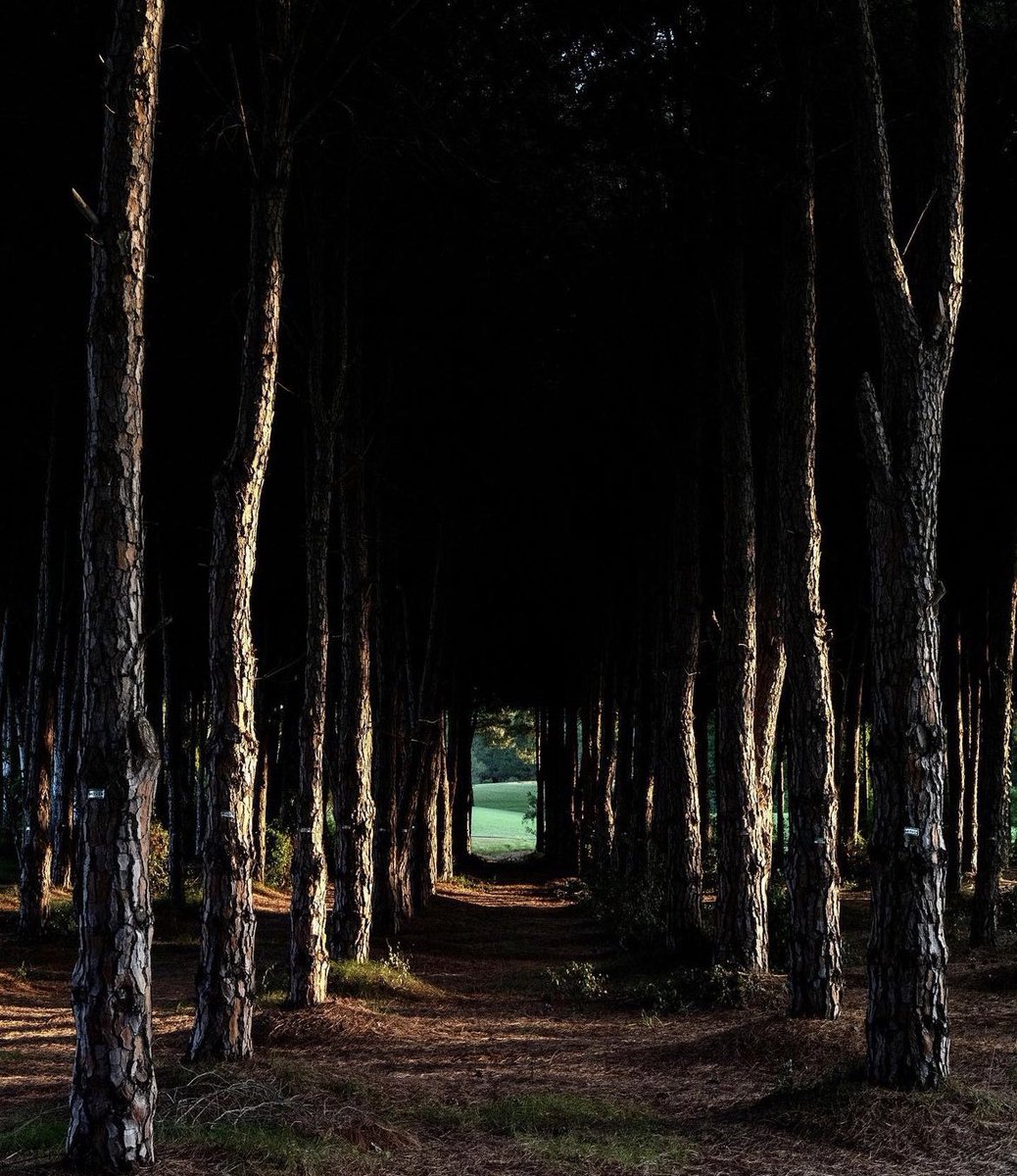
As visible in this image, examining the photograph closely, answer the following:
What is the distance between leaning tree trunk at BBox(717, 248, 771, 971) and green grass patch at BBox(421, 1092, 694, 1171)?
5.12 metres

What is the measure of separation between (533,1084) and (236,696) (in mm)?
4102

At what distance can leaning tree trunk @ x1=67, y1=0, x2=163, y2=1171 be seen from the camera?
6223mm

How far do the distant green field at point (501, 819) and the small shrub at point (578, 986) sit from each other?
143 ft

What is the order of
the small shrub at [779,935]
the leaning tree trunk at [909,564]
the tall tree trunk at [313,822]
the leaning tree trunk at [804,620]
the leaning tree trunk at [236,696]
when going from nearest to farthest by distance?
the leaning tree trunk at [909,564] → the leaning tree trunk at [236,696] → the leaning tree trunk at [804,620] → the tall tree trunk at [313,822] → the small shrub at [779,935]

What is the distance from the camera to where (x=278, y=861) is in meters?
30.2

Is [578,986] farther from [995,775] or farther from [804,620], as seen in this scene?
[804,620]

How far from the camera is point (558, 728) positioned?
41.3 m

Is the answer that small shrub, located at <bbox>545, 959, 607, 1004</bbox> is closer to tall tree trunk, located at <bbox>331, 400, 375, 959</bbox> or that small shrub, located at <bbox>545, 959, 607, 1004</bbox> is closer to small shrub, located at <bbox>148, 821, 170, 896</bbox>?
tall tree trunk, located at <bbox>331, 400, 375, 959</bbox>

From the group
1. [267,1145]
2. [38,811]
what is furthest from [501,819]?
[267,1145]

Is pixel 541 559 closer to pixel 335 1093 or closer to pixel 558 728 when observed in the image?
pixel 558 728

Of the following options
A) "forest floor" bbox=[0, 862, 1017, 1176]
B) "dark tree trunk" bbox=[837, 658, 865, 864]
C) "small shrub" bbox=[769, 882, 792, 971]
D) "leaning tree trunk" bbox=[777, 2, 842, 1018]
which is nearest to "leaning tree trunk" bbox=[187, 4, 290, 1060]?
"forest floor" bbox=[0, 862, 1017, 1176]

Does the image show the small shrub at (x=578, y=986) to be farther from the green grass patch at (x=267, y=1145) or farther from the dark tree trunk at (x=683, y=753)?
the green grass patch at (x=267, y=1145)

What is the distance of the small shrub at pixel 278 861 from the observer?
29578 millimetres

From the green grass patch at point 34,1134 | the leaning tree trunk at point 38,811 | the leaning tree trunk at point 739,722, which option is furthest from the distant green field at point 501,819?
the green grass patch at point 34,1134
